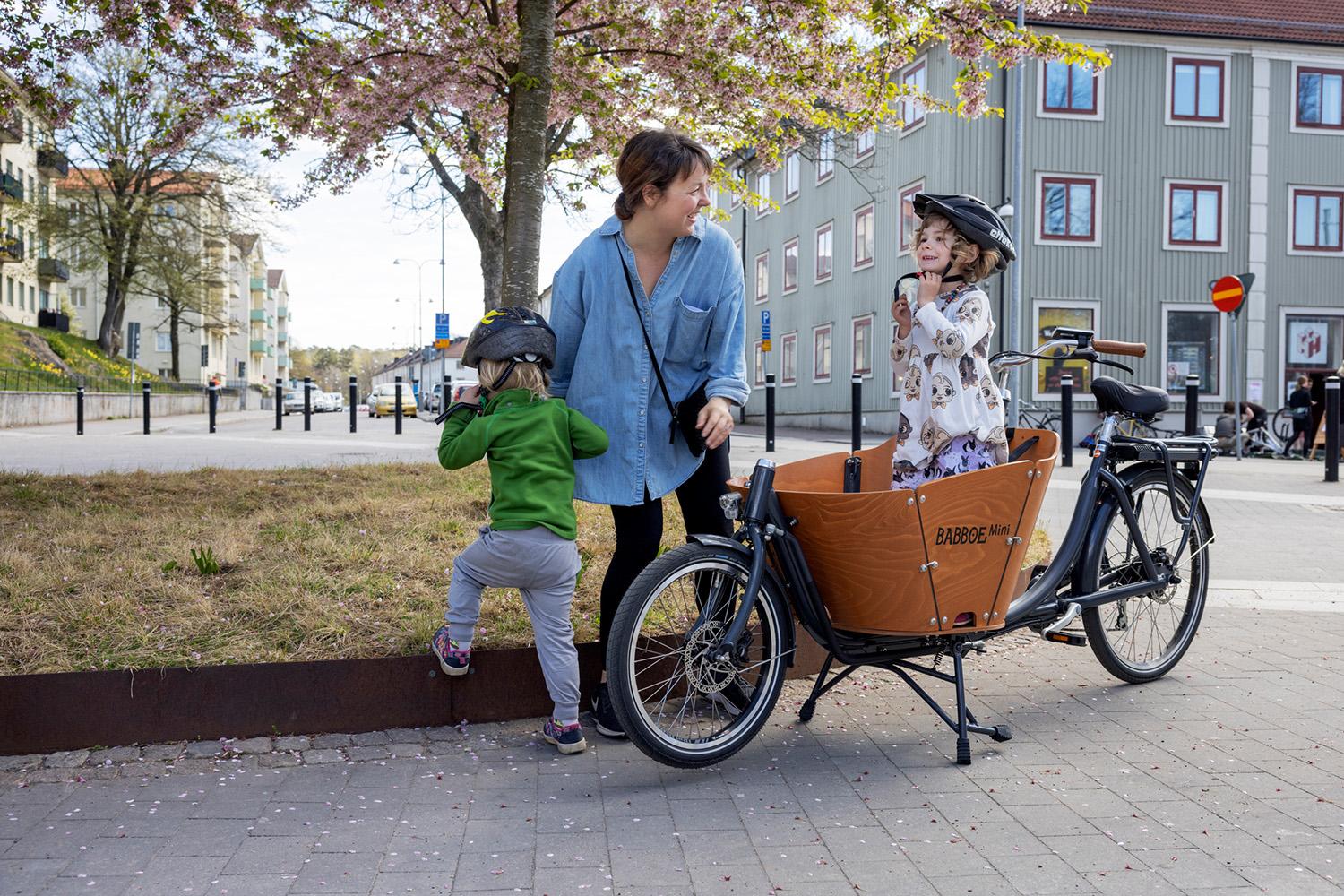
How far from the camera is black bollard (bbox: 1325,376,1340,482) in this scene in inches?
485

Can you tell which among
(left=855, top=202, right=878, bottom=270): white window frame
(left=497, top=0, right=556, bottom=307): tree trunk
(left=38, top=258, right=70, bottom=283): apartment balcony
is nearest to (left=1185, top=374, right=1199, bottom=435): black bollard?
(left=497, top=0, right=556, bottom=307): tree trunk

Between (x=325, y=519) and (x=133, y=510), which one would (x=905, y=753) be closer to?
(x=325, y=519)

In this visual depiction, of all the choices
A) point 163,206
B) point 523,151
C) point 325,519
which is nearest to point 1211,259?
point 523,151

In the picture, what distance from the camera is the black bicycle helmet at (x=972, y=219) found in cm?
373

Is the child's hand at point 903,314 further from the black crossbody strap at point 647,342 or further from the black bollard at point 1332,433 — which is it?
the black bollard at point 1332,433

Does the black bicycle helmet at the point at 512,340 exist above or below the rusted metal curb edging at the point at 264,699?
above

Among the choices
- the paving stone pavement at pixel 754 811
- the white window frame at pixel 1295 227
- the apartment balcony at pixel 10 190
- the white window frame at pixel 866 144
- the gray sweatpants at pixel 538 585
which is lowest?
the paving stone pavement at pixel 754 811

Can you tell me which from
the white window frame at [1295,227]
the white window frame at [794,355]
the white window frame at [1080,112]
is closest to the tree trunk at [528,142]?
the white window frame at [1080,112]

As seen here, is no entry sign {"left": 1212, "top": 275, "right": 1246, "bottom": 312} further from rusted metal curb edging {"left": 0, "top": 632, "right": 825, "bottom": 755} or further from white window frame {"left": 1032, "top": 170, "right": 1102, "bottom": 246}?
rusted metal curb edging {"left": 0, "top": 632, "right": 825, "bottom": 755}

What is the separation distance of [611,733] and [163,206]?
52.0m

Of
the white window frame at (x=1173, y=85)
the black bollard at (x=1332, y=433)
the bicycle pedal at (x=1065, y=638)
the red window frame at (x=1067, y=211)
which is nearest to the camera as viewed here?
the bicycle pedal at (x=1065, y=638)

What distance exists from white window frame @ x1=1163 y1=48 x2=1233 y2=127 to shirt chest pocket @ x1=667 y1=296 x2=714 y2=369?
25.1 meters

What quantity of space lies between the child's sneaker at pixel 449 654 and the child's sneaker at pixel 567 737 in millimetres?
383

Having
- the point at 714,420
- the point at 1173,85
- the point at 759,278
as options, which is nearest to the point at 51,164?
the point at 759,278
